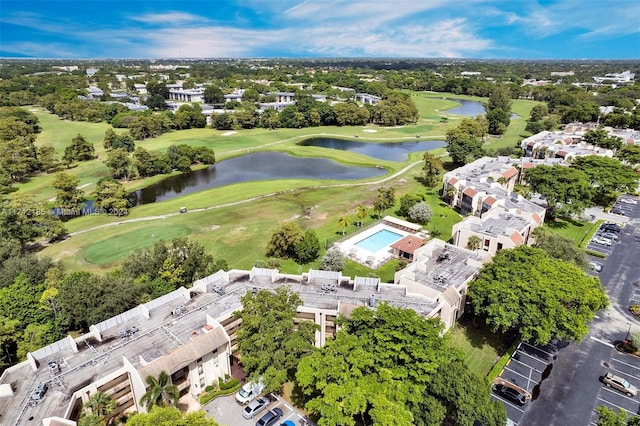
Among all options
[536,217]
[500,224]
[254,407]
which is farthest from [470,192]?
[254,407]

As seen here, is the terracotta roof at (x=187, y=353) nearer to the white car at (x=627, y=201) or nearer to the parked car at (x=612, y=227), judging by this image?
the parked car at (x=612, y=227)

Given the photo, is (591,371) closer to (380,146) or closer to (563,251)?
(563,251)

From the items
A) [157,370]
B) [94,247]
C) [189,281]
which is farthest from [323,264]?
[94,247]

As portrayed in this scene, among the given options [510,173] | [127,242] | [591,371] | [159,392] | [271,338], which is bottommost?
[127,242]

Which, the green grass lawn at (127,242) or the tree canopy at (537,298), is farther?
the green grass lawn at (127,242)

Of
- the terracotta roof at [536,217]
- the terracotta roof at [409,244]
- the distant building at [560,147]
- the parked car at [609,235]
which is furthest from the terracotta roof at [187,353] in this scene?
the distant building at [560,147]

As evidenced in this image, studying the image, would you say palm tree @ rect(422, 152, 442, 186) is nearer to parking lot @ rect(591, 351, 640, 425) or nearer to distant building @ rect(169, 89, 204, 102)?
parking lot @ rect(591, 351, 640, 425)
